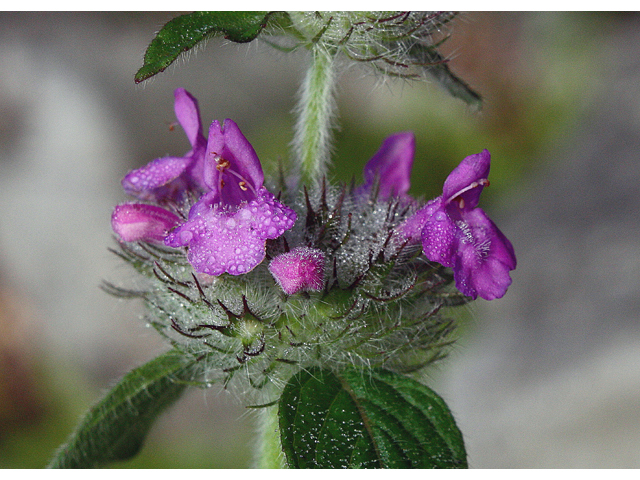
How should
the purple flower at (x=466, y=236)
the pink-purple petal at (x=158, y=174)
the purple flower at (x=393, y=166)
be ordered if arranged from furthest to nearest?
the purple flower at (x=393, y=166)
the pink-purple petal at (x=158, y=174)
the purple flower at (x=466, y=236)

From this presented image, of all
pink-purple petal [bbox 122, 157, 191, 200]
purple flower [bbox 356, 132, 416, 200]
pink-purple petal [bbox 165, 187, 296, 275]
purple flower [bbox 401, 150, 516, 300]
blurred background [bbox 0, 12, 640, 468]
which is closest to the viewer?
pink-purple petal [bbox 165, 187, 296, 275]

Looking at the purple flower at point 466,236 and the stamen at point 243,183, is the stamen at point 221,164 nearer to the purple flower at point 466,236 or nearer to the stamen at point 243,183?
the stamen at point 243,183

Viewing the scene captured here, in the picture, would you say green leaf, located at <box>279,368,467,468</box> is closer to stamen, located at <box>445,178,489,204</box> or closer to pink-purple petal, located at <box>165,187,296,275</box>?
pink-purple petal, located at <box>165,187,296,275</box>

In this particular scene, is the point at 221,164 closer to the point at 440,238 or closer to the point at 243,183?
the point at 243,183

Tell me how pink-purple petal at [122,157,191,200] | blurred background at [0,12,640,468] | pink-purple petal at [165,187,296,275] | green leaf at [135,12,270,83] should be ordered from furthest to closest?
blurred background at [0,12,640,468] < pink-purple petal at [122,157,191,200] < pink-purple petal at [165,187,296,275] < green leaf at [135,12,270,83]

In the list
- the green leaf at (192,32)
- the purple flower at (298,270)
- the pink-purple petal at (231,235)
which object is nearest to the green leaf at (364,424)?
the purple flower at (298,270)

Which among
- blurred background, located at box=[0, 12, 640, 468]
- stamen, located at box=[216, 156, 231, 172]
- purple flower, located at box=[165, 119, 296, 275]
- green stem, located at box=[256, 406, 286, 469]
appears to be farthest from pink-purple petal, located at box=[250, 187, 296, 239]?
blurred background, located at box=[0, 12, 640, 468]
